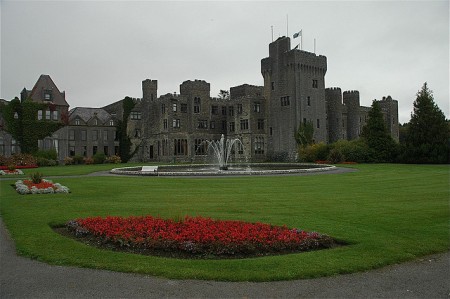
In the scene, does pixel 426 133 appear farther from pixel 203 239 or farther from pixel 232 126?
pixel 203 239

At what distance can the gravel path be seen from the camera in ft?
20.3

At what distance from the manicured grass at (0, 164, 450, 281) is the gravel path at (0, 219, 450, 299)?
0.94 feet

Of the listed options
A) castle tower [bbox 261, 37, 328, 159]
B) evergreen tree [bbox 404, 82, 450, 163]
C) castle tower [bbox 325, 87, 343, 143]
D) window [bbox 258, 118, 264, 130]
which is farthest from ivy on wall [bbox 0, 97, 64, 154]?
evergreen tree [bbox 404, 82, 450, 163]

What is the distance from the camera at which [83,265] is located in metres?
7.59

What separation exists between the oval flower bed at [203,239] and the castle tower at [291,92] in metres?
48.8

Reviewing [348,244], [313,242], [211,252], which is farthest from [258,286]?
[348,244]

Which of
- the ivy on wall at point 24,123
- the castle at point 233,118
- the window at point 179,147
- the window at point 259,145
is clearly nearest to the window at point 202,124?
the castle at point 233,118

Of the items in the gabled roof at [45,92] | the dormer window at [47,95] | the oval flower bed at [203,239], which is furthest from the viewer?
the dormer window at [47,95]

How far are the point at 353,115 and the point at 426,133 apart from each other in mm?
27852

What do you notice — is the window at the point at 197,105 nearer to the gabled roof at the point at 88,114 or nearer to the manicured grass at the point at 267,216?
the gabled roof at the point at 88,114

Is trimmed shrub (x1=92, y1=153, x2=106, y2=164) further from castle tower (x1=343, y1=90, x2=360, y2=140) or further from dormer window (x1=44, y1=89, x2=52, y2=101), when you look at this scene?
castle tower (x1=343, y1=90, x2=360, y2=140)

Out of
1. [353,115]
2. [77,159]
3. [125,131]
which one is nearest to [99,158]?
[77,159]

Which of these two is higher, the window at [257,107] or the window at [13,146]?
the window at [257,107]

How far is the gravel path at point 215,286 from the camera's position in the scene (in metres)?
6.18
